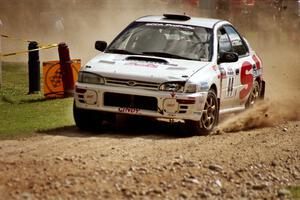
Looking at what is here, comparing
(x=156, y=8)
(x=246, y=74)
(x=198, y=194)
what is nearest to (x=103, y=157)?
(x=198, y=194)

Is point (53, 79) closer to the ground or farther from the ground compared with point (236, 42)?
closer to the ground

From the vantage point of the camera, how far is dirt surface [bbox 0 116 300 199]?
7578 mm

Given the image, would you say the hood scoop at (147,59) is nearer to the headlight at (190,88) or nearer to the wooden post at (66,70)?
the headlight at (190,88)

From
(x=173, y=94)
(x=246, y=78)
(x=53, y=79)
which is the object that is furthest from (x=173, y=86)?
(x=53, y=79)

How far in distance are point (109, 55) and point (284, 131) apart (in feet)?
8.71

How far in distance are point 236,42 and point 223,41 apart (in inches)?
25.8

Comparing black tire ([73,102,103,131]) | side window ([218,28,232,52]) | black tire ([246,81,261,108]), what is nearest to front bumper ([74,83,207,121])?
black tire ([73,102,103,131])

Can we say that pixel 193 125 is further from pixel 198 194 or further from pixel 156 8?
pixel 156 8

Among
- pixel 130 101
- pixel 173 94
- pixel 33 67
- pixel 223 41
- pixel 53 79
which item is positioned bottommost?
pixel 53 79

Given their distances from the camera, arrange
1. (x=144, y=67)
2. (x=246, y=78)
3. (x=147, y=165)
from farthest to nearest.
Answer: (x=246, y=78), (x=144, y=67), (x=147, y=165)

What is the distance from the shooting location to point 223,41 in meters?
12.4

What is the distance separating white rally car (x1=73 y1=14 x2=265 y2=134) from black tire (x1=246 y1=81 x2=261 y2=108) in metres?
0.61

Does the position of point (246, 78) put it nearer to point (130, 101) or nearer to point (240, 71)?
point (240, 71)

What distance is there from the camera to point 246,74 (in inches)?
510
